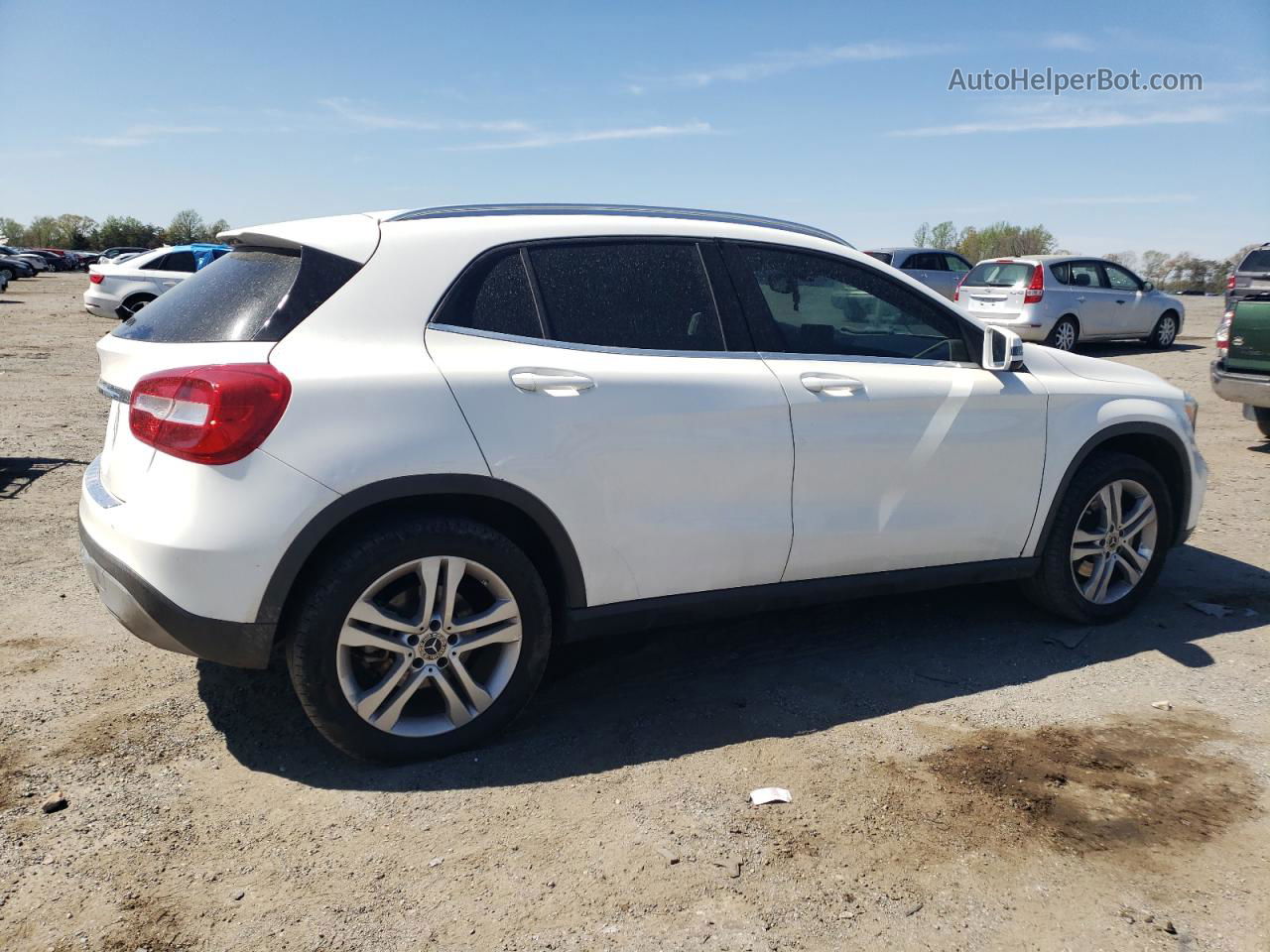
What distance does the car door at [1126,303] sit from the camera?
18297mm

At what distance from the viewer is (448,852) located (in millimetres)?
2986

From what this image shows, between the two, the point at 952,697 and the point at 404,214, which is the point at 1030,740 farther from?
the point at 404,214

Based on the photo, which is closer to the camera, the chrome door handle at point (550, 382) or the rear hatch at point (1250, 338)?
the chrome door handle at point (550, 382)

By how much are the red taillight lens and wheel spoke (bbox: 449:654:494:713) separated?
0.95 metres

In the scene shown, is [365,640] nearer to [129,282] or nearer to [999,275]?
[999,275]

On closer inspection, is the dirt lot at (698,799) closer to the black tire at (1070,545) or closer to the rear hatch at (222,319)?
the black tire at (1070,545)

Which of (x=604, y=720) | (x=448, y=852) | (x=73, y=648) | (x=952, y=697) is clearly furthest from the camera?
(x=73, y=648)

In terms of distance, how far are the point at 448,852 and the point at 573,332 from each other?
1.74 metres

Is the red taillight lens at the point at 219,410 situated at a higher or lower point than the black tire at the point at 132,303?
higher

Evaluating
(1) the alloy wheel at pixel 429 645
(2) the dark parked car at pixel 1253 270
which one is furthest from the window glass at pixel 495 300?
(2) the dark parked car at pixel 1253 270

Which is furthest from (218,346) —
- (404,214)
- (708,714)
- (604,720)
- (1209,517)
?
(1209,517)

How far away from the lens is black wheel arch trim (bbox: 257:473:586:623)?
3141 mm

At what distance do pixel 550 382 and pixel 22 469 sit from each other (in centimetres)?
586

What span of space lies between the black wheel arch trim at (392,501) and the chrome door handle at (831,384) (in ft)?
3.66
